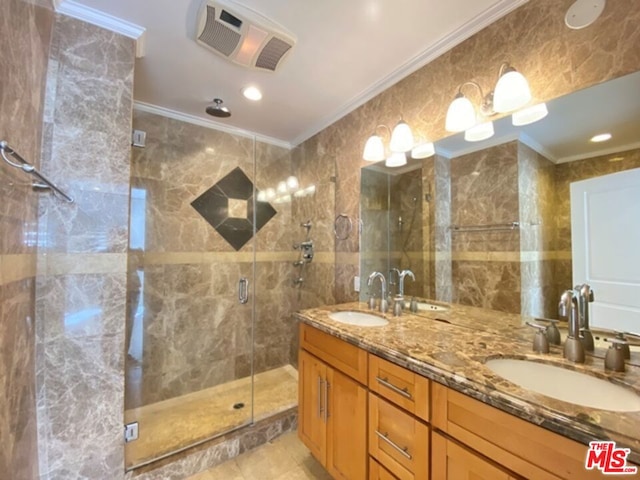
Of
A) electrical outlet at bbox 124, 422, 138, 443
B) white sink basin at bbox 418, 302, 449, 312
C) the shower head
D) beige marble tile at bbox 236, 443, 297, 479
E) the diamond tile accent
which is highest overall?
the shower head

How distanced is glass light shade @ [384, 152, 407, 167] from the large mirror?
37 millimetres

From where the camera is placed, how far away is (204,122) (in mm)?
2469


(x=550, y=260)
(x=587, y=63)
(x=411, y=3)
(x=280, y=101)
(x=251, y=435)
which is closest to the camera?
(x=587, y=63)

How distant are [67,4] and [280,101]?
1.23 metres

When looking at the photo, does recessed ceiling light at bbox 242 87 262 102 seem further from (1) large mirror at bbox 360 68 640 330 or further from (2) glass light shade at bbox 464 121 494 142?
(2) glass light shade at bbox 464 121 494 142

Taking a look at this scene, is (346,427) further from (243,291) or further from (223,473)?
(243,291)

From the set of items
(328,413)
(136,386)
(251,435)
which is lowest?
(251,435)

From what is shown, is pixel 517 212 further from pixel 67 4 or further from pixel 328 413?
pixel 67 4

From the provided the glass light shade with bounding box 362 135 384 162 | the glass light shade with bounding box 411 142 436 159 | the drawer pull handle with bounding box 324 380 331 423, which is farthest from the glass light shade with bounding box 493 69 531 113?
the drawer pull handle with bounding box 324 380 331 423

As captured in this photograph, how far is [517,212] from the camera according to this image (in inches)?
50.9

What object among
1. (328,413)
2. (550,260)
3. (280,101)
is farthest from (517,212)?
(280,101)

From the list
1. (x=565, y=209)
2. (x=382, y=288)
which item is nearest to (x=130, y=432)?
(x=382, y=288)

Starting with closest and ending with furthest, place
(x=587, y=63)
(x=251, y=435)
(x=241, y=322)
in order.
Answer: (x=587, y=63), (x=251, y=435), (x=241, y=322)

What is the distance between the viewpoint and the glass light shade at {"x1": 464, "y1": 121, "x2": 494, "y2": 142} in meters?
1.38
